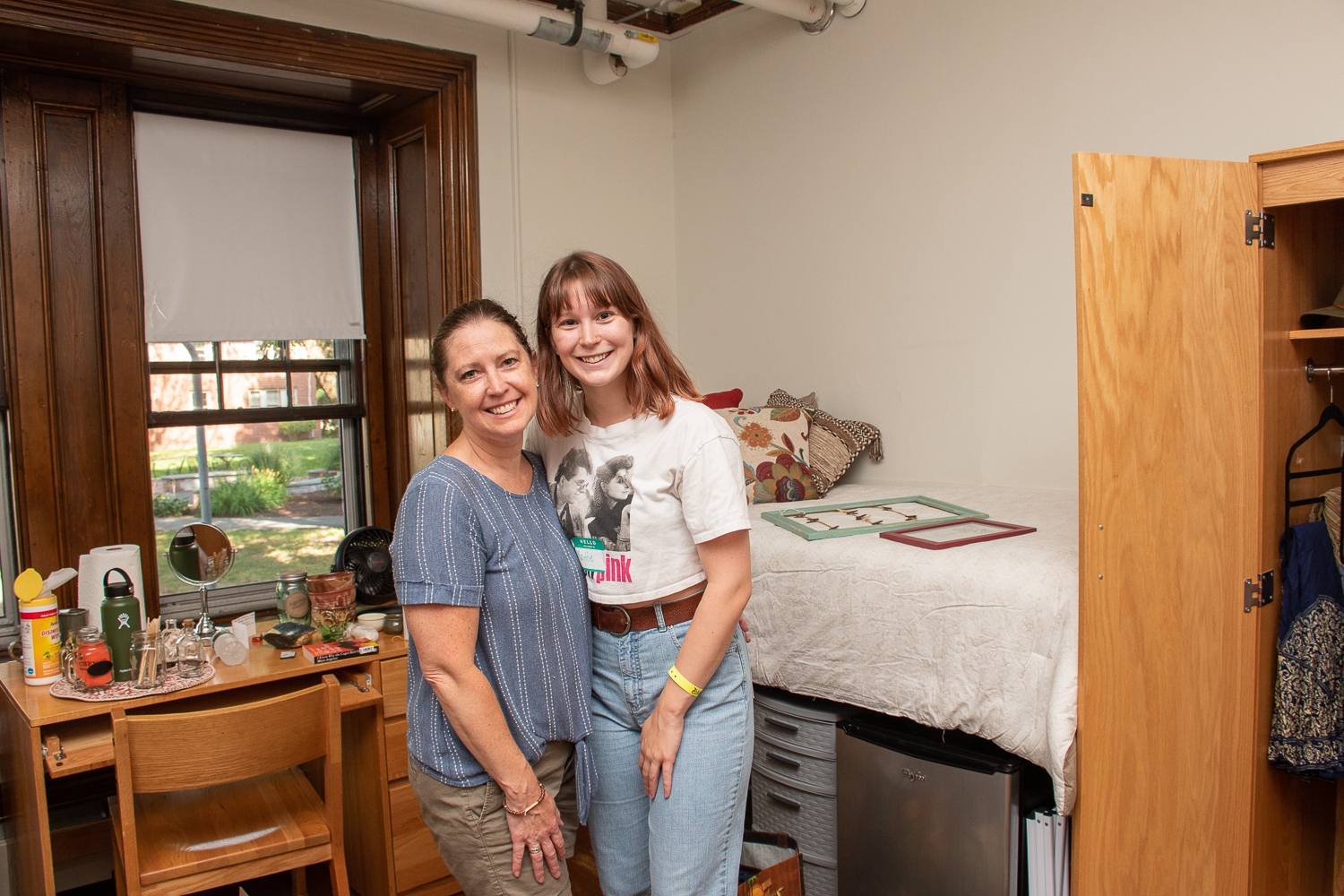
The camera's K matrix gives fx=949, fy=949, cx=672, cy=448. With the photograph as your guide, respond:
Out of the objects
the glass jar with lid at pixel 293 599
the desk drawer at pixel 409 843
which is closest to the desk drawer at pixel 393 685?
the desk drawer at pixel 409 843

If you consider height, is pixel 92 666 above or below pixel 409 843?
above

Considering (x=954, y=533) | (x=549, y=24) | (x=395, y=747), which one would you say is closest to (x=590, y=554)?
(x=954, y=533)

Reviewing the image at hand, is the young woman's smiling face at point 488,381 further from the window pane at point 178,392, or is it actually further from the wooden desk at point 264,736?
the window pane at point 178,392

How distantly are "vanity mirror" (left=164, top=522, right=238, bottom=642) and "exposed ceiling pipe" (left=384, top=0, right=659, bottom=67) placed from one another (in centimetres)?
157

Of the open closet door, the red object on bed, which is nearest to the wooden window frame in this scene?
the red object on bed

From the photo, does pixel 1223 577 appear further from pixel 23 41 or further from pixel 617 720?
pixel 23 41

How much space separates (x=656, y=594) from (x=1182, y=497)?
1.10 metres

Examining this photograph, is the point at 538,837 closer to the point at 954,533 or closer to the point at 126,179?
the point at 954,533

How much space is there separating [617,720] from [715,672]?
0.18m

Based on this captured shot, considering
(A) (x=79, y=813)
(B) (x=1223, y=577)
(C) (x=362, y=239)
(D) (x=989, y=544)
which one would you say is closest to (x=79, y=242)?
(C) (x=362, y=239)

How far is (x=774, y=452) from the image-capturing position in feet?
9.78

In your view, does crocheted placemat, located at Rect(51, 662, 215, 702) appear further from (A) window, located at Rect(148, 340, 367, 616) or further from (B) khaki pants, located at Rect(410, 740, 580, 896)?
(B) khaki pants, located at Rect(410, 740, 580, 896)

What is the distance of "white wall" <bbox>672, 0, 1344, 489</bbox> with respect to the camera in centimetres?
237

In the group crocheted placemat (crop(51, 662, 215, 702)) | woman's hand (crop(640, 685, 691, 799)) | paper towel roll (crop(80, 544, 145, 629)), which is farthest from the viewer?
paper towel roll (crop(80, 544, 145, 629))
